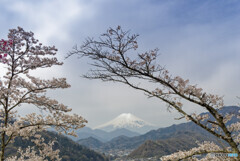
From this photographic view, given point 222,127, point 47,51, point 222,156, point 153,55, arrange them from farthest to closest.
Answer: point 47,51, point 153,55, point 222,156, point 222,127

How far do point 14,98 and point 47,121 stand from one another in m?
2.05

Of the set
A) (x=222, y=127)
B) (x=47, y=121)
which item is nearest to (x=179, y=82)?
(x=222, y=127)

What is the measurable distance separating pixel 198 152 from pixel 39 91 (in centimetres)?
826

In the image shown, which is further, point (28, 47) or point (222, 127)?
point (28, 47)

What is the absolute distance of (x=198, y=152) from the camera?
607 cm

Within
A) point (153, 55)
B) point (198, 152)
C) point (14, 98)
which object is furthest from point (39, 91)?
point (198, 152)

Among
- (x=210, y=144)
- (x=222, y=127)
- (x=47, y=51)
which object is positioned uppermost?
(x=47, y=51)

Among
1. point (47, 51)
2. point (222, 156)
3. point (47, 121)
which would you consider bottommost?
point (222, 156)

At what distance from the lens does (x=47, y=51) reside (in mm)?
10828

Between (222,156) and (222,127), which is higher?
(222,127)

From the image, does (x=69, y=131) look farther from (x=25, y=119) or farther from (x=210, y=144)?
(x=210, y=144)

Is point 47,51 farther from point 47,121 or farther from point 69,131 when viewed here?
point 69,131

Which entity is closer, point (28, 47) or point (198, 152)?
point (198, 152)

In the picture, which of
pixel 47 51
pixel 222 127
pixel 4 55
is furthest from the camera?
pixel 47 51
